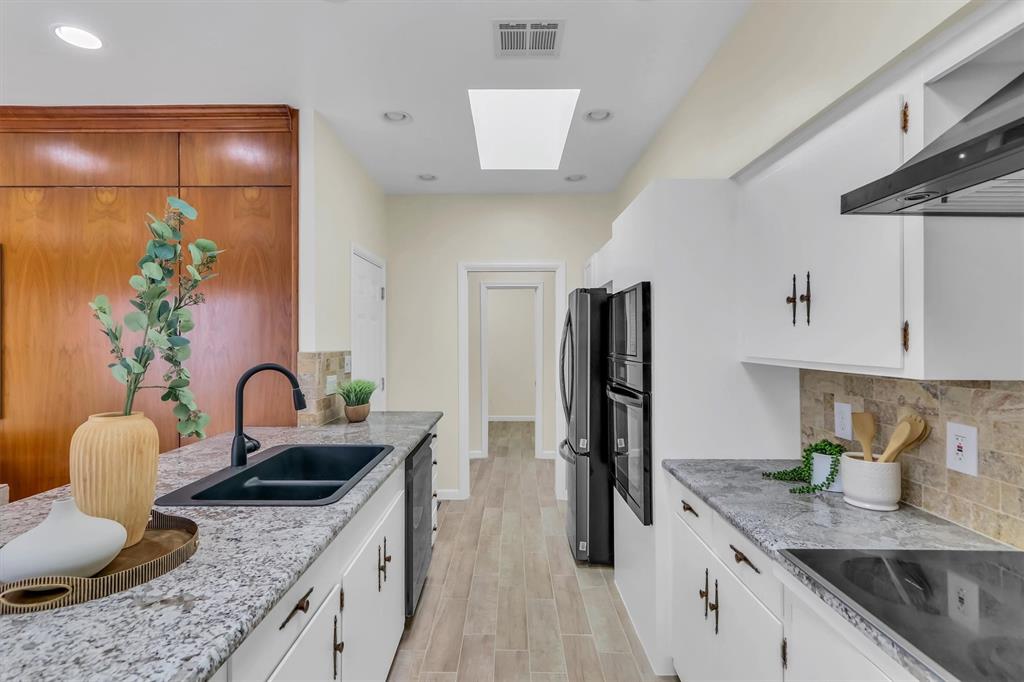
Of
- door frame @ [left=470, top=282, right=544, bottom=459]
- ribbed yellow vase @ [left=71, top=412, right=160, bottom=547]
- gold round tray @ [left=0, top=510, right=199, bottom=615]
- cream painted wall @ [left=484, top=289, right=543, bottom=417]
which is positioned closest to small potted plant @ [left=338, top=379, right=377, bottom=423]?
gold round tray @ [left=0, top=510, right=199, bottom=615]

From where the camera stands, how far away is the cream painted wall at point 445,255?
14.6 ft

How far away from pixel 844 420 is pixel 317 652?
5.94ft

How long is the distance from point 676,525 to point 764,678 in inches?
25.4

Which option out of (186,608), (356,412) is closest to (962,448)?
(186,608)

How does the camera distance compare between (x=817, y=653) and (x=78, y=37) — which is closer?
(x=817, y=653)

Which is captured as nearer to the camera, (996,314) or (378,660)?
(996,314)

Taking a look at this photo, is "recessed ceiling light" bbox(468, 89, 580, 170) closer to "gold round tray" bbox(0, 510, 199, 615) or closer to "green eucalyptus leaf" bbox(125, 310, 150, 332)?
"green eucalyptus leaf" bbox(125, 310, 150, 332)

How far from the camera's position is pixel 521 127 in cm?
364

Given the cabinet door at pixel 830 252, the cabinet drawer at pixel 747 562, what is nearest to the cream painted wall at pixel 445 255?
the cabinet door at pixel 830 252

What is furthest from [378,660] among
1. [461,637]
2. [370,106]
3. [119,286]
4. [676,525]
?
[370,106]

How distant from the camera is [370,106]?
109 inches

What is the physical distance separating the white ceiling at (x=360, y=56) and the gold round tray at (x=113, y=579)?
194cm

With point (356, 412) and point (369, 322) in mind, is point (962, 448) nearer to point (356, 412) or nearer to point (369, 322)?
point (356, 412)

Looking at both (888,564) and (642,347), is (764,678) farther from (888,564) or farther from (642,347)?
(642,347)
